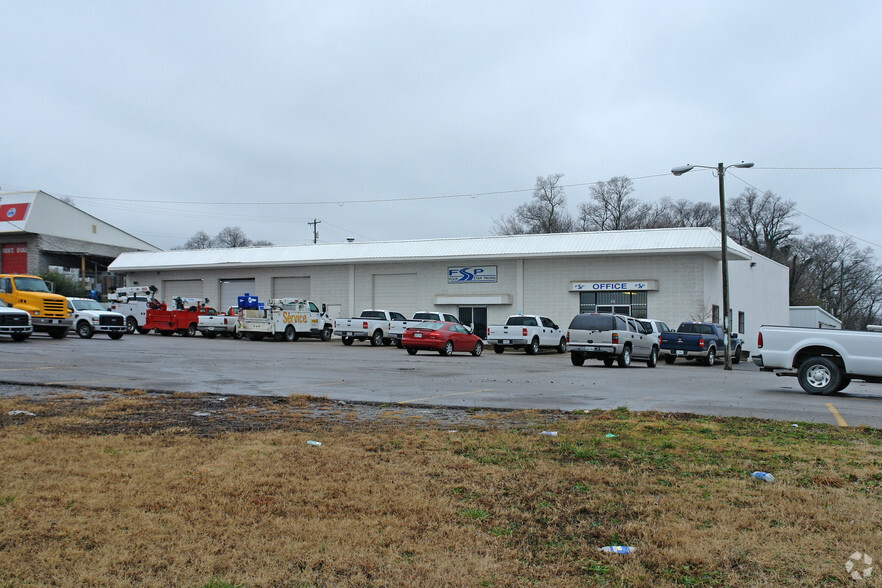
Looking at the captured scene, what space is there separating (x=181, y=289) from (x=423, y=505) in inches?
→ 2080

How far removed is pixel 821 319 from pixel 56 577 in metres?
70.1

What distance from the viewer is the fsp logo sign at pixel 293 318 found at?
137ft

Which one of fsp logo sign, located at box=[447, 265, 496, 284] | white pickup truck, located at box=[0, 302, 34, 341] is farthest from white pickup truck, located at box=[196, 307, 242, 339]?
white pickup truck, located at box=[0, 302, 34, 341]

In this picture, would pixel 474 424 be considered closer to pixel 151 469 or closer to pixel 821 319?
pixel 151 469

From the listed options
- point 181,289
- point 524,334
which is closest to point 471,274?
point 524,334

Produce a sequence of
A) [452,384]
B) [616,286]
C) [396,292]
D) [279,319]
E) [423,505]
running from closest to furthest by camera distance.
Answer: [423,505] → [452,384] → [616,286] → [279,319] → [396,292]

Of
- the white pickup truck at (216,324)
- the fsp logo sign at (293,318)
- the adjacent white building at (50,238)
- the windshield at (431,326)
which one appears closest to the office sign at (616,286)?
the windshield at (431,326)

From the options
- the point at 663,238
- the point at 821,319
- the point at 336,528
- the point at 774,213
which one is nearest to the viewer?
the point at 336,528

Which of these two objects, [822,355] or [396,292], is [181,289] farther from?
[822,355]

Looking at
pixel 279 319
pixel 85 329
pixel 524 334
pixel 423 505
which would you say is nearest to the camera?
pixel 423 505

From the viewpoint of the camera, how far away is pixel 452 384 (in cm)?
1614

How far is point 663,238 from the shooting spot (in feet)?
129

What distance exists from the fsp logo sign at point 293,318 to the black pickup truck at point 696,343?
20.2 m

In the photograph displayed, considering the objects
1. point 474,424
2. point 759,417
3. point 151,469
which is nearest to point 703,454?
point 474,424
